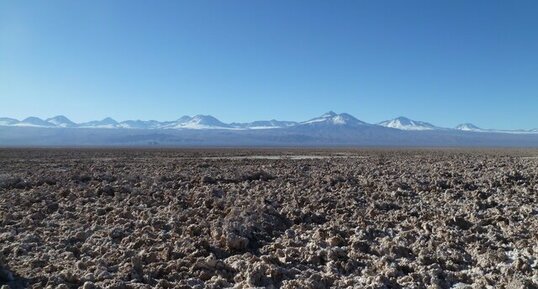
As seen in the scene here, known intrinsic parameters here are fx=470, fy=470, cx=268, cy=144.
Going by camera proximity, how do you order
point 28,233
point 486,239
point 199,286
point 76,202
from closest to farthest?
point 199,286 < point 486,239 < point 28,233 < point 76,202

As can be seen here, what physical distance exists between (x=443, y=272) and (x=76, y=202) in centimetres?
847

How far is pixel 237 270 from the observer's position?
6.26 m

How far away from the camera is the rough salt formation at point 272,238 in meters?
5.95

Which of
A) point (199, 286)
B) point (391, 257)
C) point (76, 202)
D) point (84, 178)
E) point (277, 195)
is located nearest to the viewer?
point (199, 286)

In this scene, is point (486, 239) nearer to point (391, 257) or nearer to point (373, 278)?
point (391, 257)

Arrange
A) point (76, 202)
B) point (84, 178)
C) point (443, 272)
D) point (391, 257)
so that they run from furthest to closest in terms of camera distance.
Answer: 1. point (84, 178)
2. point (76, 202)
3. point (391, 257)
4. point (443, 272)

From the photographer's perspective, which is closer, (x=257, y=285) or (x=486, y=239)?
(x=257, y=285)

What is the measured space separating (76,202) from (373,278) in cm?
788

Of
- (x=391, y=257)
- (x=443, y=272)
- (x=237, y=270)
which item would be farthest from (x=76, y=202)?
(x=443, y=272)

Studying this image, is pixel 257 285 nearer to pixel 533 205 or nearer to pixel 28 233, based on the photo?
pixel 28 233

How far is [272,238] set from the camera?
796 cm

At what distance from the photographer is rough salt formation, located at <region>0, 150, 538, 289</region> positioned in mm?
5945

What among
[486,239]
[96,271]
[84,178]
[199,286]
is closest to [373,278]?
[199,286]

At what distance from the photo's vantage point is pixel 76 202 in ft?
36.5
